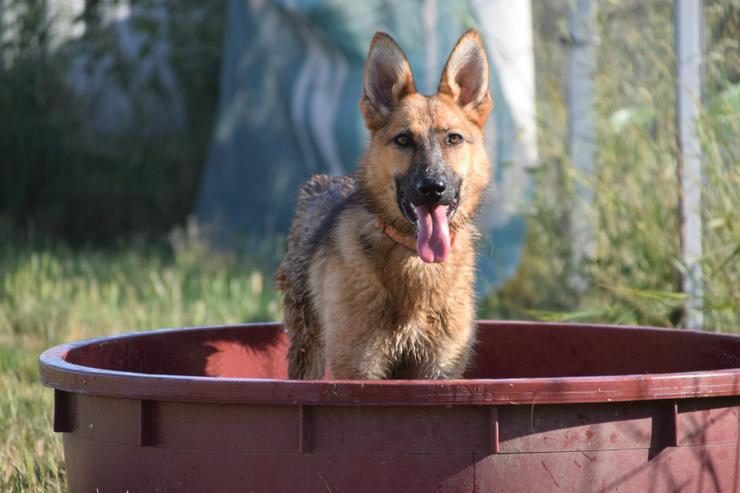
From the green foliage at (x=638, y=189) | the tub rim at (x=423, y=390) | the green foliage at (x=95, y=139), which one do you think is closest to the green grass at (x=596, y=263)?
the green foliage at (x=638, y=189)

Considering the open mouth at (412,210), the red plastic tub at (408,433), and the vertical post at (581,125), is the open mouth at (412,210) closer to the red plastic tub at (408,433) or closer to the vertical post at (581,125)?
the red plastic tub at (408,433)

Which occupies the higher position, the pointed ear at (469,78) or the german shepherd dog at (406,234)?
the pointed ear at (469,78)

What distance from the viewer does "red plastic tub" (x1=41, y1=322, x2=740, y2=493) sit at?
10.3 ft

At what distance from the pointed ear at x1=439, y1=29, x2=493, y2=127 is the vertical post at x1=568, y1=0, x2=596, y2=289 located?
8.67 feet

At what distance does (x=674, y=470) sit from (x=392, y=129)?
5.54 ft

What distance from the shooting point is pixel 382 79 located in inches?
178

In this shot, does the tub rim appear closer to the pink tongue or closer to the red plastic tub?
the red plastic tub

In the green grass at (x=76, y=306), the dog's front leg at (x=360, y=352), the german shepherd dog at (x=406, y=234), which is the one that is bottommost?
the green grass at (x=76, y=306)

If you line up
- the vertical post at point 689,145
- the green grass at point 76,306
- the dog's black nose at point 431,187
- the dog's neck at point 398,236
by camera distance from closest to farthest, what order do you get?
the dog's black nose at point 431,187 < the dog's neck at point 398,236 < the green grass at point 76,306 < the vertical post at point 689,145

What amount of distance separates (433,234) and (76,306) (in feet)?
14.0

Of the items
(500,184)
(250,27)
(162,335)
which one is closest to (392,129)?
(162,335)

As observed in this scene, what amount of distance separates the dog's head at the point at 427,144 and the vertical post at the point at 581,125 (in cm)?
273

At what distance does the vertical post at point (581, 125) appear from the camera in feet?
24.1

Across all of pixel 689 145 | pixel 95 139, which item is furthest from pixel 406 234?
pixel 95 139
